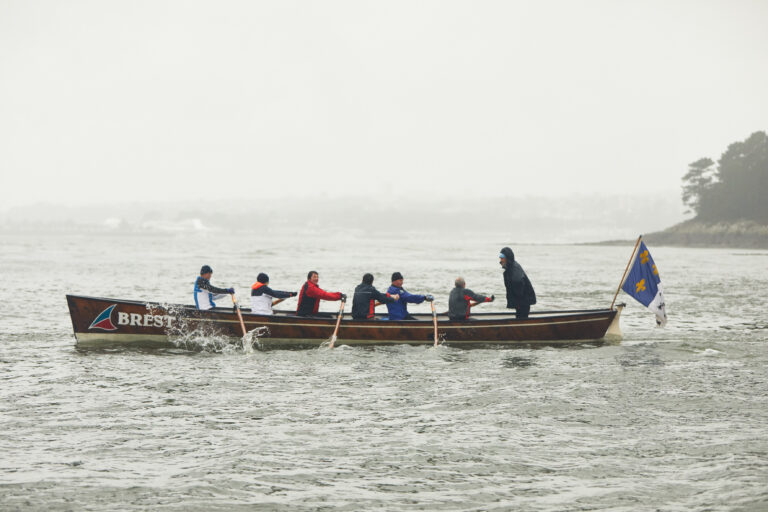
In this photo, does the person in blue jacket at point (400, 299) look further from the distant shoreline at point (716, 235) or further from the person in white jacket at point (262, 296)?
the distant shoreline at point (716, 235)

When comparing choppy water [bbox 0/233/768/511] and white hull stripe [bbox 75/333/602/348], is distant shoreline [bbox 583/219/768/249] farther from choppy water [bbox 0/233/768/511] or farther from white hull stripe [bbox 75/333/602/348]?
white hull stripe [bbox 75/333/602/348]

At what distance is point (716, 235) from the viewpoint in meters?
119

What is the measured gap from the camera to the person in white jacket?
2097 centimetres

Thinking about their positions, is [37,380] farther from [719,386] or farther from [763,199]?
[763,199]

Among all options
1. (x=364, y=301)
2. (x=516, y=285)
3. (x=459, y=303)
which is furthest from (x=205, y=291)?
(x=516, y=285)

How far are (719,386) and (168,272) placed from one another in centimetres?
4961

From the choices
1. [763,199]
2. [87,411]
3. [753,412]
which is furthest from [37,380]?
[763,199]

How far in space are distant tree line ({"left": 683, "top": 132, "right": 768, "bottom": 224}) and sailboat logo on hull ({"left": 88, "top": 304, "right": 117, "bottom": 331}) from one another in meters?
113

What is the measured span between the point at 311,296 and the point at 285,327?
1.12 meters

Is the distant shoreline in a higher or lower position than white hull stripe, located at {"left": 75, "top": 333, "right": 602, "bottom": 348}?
higher

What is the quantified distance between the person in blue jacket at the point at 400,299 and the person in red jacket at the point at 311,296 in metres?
1.37

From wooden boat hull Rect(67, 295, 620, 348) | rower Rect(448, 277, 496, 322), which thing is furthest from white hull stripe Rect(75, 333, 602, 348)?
rower Rect(448, 277, 496, 322)

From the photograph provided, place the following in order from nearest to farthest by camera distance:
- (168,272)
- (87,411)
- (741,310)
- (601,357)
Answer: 1. (87,411)
2. (601,357)
3. (741,310)
4. (168,272)

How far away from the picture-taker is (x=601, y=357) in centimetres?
1988
